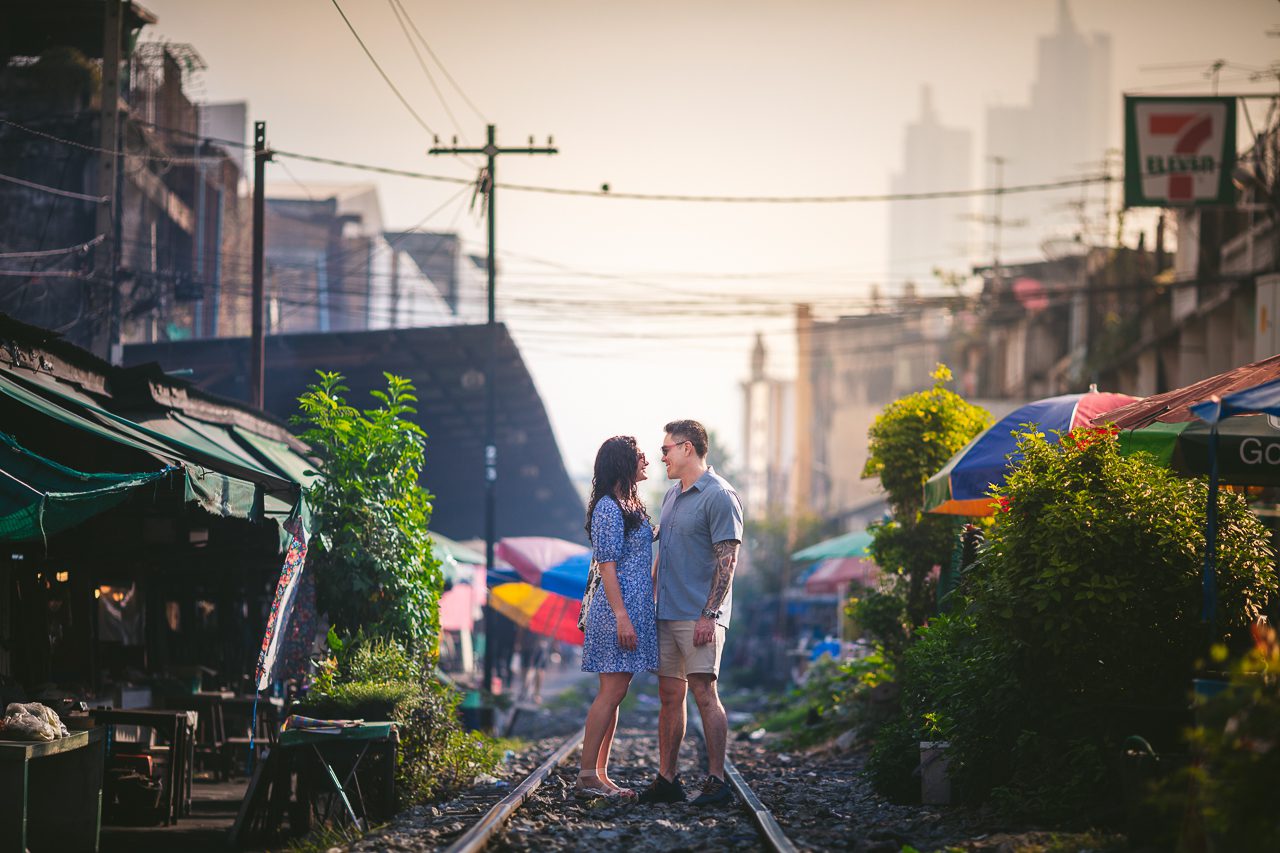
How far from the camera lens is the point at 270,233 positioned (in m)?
44.3

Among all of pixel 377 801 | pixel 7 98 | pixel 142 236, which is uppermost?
pixel 7 98

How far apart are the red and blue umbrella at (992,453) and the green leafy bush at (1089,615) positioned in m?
2.35

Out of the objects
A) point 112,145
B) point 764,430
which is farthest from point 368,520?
point 764,430

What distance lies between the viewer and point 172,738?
9984 mm

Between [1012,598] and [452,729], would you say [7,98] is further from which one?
[1012,598]

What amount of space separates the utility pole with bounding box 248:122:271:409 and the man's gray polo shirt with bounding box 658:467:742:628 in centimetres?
1172

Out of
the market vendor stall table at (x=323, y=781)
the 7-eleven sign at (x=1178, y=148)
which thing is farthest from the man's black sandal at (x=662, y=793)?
the 7-eleven sign at (x=1178, y=148)

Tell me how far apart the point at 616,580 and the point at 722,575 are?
67 cm

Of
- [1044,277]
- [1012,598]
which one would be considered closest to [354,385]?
[1012,598]

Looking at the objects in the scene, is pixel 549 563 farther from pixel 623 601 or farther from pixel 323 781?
pixel 623 601

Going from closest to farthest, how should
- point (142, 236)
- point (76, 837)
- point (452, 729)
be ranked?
point (76, 837), point (452, 729), point (142, 236)

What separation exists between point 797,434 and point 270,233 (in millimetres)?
43058

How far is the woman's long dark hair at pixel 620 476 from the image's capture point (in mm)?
8602

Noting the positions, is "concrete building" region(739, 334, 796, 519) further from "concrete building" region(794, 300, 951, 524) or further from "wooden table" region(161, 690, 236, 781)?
"wooden table" region(161, 690, 236, 781)
